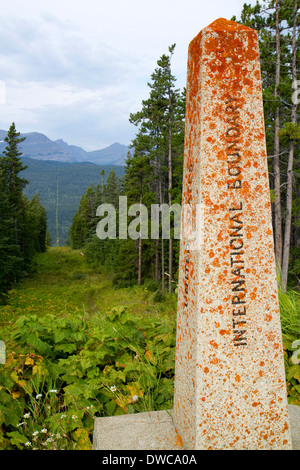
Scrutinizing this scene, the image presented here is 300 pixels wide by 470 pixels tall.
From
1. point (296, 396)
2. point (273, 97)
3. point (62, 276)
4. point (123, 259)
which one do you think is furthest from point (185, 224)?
point (62, 276)

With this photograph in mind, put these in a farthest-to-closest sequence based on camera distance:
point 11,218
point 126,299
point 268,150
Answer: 1. point 11,218
2. point 126,299
3. point 268,150

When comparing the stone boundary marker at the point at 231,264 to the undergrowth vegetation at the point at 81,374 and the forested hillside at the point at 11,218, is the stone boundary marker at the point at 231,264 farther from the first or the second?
the forested hillside at the point at 11,218

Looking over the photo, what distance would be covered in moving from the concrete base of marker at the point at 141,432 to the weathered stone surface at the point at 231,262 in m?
0.36

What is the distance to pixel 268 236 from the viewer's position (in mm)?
2375

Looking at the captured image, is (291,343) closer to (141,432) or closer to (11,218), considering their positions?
(141,432)

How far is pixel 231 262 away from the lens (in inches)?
91.4

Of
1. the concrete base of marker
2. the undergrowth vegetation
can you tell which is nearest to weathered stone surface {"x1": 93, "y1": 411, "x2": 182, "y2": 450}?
the concrete base of marker

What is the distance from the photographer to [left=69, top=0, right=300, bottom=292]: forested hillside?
18.8 meters

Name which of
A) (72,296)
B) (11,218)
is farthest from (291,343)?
(11,218)

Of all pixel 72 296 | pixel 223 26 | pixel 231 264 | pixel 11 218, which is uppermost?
pixel 223 26

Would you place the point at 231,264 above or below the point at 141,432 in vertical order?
above

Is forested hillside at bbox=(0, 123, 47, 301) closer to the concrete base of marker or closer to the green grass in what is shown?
the green grass

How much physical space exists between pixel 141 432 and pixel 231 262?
161 centimetres
